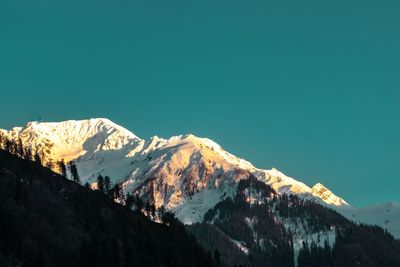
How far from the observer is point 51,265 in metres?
199

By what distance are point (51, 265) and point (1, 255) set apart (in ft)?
66.2

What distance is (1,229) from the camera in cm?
19762

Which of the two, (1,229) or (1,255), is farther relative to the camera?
Answer: (1,229)

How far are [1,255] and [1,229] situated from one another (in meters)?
16.3

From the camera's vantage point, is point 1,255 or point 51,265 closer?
point 1,255

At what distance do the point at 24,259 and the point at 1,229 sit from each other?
1401 centimetres

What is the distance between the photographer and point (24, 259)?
18962 centimetres

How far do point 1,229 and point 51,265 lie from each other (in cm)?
1811

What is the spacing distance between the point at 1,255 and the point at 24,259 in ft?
28.0
